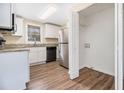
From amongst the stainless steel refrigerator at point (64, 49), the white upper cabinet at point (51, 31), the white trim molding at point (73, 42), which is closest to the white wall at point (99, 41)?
the stainless steel refrigerator at point (64, 49)

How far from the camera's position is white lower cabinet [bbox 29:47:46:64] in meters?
4.07

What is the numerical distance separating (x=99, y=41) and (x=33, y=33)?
3.14 meters

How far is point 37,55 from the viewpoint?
4.30 metres

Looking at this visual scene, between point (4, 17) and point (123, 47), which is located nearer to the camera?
point (123, 47)

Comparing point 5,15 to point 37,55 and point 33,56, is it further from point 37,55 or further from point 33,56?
point 37,55

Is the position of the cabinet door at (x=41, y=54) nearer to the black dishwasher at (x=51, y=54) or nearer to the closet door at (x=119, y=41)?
the black dishwasher at (x=51, y=54)

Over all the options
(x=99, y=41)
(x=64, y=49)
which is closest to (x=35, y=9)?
(x=64, y=49)

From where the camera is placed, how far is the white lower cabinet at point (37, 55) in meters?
4.07

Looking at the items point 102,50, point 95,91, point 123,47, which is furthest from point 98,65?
point 123,47

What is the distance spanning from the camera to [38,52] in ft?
14.3

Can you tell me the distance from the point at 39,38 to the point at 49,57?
1134 mm

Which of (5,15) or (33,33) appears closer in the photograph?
(5,15)

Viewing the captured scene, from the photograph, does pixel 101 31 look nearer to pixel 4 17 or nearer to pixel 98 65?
pixel 98 65

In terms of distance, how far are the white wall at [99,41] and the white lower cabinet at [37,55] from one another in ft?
6.06
